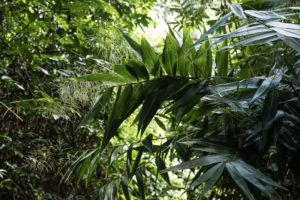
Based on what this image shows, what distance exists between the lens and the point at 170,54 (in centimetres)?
67

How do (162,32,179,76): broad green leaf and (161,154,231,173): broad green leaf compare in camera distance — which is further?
(162,32,179,76): broad green leaf

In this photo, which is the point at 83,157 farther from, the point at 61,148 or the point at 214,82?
the point at 61,148

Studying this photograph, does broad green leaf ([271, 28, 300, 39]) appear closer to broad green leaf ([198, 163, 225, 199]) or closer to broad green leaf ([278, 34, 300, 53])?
broad green leaf ([278, 34, 300, 53])

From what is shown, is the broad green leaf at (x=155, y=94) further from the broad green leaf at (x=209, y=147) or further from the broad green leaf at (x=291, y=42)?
the broad green leaf at (x=291, y=42)

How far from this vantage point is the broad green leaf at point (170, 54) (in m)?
0.66

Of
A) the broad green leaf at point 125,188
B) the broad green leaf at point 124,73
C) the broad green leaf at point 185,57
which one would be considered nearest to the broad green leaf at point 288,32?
the broad green leaf at point 185,57

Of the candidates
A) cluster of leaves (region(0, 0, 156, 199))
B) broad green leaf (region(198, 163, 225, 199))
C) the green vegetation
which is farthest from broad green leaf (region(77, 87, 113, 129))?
cluster of leaves (region(0, 0, 156, 199))

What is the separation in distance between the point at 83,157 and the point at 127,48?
527 millimetres

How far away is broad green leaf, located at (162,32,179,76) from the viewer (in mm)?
657

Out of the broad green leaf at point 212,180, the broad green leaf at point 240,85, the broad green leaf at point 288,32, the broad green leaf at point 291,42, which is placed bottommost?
the broad green leaf at point 212,180

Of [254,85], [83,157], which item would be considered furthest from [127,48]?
[254,85]

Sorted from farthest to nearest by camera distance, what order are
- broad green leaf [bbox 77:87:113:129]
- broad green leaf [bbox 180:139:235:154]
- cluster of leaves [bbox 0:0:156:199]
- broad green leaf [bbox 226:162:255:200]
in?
cluster of leaves [bbox 0:0:156:199] → broad green leaf [bbox 77:87:113:129] → broad green leaf [bbox 180:139:235:154] → broad green leaf [bbox 226:162:255:200]

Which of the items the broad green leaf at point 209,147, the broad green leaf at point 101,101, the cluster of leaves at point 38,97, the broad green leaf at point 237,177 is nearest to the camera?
the broad green leaf at point 237,177

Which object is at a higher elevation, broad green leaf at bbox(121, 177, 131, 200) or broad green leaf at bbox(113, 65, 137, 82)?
broad green leaf at bbox(113, 65, 137, 82)
